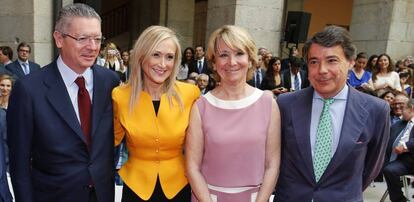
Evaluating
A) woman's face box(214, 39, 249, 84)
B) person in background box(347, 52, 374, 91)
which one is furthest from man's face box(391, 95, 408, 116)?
woman's face box(214, 39, 249, 84)

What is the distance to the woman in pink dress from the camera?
6.71ft

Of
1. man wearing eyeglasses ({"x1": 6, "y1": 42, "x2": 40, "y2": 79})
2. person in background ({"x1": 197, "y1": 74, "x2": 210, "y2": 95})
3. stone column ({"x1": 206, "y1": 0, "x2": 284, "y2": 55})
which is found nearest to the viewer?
person in background ({"x1": 197, "y1": 74, "x2": 210, "y2": 95})

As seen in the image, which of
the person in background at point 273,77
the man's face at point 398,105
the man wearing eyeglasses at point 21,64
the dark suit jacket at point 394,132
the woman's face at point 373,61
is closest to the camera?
the dark suit jacket at point 394,132

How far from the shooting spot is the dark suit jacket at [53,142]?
6.08ft

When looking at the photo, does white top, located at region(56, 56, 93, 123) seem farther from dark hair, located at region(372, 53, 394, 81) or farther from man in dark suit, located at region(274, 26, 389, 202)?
dark hair, located at region(372, 53, 394, 81)

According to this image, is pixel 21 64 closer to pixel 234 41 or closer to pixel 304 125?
pixel 234 41

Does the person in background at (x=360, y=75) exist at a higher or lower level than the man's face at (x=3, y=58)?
higher

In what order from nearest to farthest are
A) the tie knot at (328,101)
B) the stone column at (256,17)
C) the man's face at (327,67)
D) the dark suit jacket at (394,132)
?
the man's face at (327,67), the tie knot at (328,101), the dark suit jacket at (394,132), the stone column at (256,17)

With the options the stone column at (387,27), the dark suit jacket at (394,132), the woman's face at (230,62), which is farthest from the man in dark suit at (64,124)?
the stone column at (387,27)

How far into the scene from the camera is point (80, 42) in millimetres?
1910

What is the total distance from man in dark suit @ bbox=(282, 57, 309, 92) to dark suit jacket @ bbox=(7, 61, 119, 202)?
17.0 feet

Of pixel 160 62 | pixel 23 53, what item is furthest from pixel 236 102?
pixel 23 53

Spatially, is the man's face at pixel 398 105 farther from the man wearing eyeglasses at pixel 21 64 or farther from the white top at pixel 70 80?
the man wearing eyeglasses at pixel 21 64

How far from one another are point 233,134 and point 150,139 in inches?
18.4
